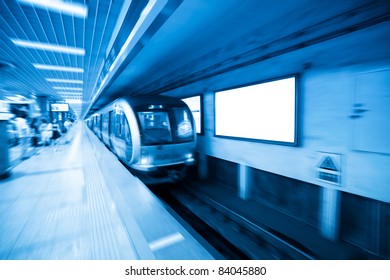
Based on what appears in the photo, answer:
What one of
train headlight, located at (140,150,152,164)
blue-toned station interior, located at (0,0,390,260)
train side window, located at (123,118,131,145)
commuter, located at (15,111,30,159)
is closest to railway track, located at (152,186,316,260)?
blue-toned station interior, located at (0,0,390,260)

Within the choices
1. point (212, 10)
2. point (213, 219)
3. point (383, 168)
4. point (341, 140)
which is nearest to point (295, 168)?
point (341, 140)

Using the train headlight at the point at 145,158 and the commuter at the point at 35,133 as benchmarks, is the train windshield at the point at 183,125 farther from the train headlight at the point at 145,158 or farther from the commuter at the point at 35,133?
the commuter at the point at 35,133

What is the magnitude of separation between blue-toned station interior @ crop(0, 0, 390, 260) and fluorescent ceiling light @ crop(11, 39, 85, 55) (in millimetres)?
36

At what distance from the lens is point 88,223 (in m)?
1.88

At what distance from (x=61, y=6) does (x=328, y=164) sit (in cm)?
459

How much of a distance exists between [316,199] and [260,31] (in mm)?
2821

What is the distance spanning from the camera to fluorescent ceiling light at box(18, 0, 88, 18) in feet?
9.23

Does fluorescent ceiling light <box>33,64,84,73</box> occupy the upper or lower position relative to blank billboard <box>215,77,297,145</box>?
upper

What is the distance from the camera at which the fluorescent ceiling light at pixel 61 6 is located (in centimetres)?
281

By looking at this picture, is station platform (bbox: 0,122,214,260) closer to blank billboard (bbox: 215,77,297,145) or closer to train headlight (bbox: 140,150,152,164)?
train headlight (bbox: 140,150,152,164)

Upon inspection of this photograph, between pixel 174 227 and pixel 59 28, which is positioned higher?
pixel 59 28

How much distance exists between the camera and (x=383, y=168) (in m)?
2.11

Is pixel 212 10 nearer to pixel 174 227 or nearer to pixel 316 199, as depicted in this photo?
pixel 174 227

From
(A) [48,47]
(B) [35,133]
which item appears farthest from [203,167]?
(B) [35,133]
